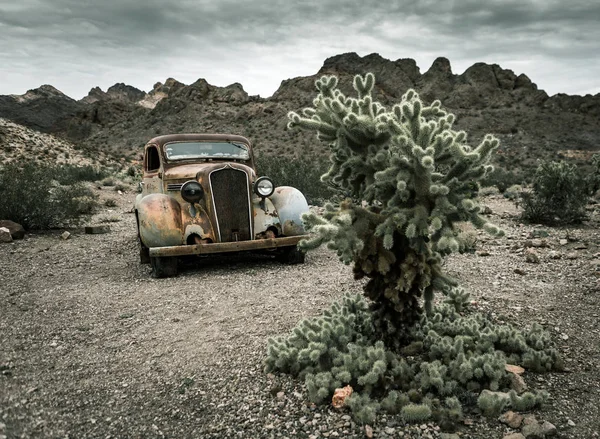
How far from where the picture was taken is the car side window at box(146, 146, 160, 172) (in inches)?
330

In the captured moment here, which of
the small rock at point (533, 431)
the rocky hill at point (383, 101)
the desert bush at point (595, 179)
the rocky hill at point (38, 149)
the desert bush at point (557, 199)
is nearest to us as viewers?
the small rock at point (533, 431)

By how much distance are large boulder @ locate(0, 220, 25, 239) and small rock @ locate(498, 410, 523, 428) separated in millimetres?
9278

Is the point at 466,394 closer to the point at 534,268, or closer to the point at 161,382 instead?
the point at 161,382

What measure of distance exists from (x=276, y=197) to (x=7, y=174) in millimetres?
6719

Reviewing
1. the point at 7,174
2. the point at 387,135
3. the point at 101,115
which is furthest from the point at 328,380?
the point at 101,115

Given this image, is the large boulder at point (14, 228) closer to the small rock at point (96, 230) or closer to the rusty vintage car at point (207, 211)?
the small rock at point (96, 230)

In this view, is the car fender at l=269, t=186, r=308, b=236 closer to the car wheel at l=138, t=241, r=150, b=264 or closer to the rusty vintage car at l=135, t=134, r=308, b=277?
the rusty vintage car at l=135, t=134, r=308, b=277

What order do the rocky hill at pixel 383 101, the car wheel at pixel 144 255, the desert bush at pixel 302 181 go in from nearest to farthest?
the car wheel at pixel 144 255
the desert bush at pixel 302 181
the rocky hill at pixel 383 101

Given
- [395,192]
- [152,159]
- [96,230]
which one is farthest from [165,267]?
[96,230]

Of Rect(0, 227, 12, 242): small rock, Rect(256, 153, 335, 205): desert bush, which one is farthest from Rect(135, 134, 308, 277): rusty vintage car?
Rect(256, 153, 335, 205): desert bush

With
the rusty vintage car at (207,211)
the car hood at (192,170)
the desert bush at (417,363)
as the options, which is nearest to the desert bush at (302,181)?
the rusty vintage car at (207,211)

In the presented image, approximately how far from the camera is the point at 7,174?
35.9ft

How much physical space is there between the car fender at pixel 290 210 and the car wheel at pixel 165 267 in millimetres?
1751

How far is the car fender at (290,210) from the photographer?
7.71 metres
